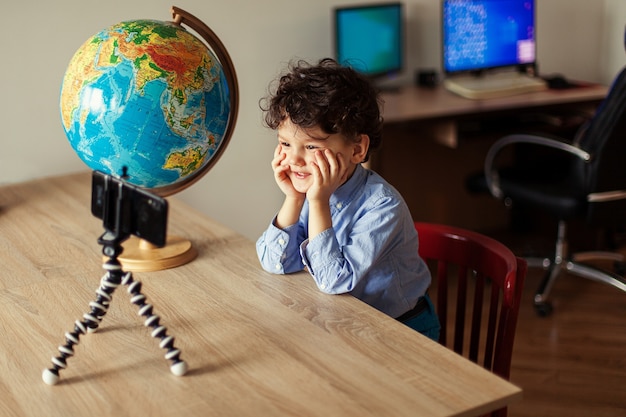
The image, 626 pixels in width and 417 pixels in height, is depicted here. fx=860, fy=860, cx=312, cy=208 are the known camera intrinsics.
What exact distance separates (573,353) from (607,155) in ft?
2.47

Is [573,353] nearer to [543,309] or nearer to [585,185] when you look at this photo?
[543,309]

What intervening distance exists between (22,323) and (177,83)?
583 mm

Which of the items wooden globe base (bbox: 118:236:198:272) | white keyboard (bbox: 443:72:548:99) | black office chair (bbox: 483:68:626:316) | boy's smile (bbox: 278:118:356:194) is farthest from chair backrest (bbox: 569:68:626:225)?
wooden globe base (bbox: 118:236:198:272)

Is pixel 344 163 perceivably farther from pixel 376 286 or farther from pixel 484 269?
pixel 484 269

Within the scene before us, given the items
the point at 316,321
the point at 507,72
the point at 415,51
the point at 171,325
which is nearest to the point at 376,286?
the point at 316,321

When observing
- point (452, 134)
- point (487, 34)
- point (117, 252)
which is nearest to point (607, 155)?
point (452, 134)

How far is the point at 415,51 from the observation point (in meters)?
3.93

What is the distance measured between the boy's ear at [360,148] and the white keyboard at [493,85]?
201 cm

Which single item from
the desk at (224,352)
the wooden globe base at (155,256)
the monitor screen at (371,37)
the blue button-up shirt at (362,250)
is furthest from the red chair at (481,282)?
the monitor screen at (371,37)

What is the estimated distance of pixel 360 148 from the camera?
1.78m

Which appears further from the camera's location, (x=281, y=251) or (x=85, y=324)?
(x=281, y=251)

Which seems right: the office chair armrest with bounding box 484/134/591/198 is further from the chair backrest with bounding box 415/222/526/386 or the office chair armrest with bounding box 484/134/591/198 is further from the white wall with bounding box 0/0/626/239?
the chair backrest with bounding box 415/222/526/386

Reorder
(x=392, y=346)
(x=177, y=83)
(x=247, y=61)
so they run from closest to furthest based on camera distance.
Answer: (x=392, y=346) < (x=177, y=83) < (x=247, y=61)

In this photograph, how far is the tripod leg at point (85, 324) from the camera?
4.53 feet
